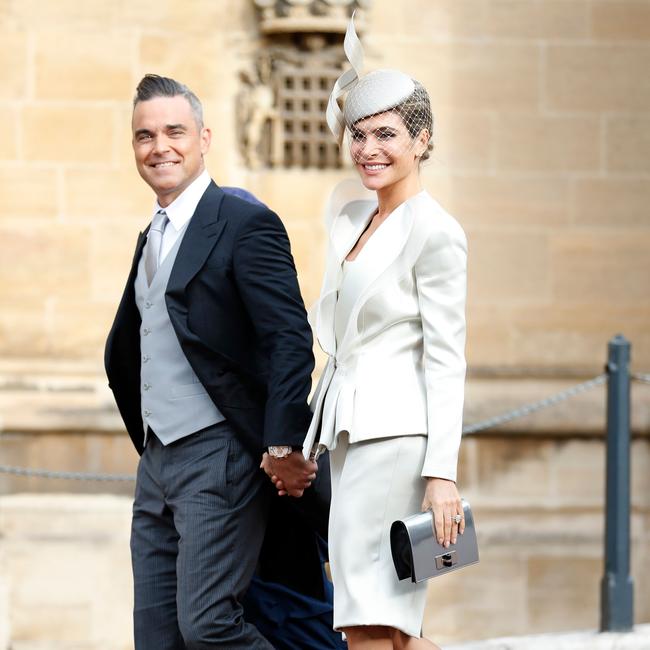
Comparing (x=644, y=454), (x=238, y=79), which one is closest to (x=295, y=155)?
(x=238, y=79)

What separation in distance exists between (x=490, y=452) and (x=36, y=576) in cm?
197

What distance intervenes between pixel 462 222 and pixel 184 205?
124 inches

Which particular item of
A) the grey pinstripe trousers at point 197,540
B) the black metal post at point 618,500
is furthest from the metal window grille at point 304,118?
the grey pinstripe trousers at point 197,540

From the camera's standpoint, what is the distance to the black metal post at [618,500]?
5.86 meters

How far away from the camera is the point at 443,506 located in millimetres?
3451

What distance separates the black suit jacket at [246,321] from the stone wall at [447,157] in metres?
2.96

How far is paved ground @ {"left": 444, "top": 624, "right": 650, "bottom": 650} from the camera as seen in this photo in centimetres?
563

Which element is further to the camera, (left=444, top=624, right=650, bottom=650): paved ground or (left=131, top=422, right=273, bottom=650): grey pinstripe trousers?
(left=444, top=624, right=650, bottom=650): paved ground

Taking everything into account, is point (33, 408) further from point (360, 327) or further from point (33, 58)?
point (360, 327)

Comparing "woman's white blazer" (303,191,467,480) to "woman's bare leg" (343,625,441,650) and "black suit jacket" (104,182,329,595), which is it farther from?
"woman's bare leg" (343,625,441,650)

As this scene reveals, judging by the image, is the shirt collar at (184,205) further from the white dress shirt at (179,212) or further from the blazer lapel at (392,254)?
the blazer lapel at (392,254)

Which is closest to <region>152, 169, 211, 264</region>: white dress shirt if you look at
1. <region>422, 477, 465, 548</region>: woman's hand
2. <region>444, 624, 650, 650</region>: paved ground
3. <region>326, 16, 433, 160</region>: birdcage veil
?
<region>326, 16, 433, 160</region>: birdcage veil

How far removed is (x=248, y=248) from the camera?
3928mm

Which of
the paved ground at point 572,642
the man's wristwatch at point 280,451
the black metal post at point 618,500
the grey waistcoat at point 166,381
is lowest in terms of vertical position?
the paved ground at point 572,642
